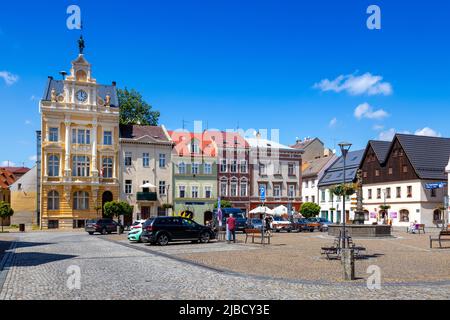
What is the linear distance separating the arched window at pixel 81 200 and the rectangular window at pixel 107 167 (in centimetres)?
325

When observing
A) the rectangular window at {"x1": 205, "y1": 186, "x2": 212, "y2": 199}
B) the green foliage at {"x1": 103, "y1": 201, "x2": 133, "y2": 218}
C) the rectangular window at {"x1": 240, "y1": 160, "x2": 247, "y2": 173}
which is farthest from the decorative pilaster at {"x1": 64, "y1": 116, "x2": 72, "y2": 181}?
the rectangular window at {"x1": 240, "y1": 160, "x2": 247, "y2": 173}

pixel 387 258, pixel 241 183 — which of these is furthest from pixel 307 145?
pixel 387 258

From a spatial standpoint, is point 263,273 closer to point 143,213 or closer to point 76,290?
point 76,290

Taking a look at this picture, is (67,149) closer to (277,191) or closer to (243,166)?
(243,166)

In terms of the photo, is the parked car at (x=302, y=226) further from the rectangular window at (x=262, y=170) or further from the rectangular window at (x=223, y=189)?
the rectangular window at (x=262, y=170)

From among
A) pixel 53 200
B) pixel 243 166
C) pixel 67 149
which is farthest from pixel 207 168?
pixel 53 200

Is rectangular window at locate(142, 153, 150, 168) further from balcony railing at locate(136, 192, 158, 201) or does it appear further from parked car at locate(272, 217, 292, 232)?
parked car at locate(272, 217, 292, 232)

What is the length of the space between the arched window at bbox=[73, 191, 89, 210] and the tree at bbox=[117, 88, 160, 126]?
55.1 feet

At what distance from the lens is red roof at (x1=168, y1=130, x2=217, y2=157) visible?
68.9m

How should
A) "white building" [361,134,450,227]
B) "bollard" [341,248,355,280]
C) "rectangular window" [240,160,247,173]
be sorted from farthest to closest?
"rectangular window" [240,160,247,173]
"white building" [361,134,450,227]
"bollard" [341,248,355,280]

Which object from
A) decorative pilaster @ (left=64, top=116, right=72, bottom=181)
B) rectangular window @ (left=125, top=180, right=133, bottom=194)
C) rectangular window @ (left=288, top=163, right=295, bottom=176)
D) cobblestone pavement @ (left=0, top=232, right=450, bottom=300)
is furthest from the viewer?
rectangular window @ (left=288, top=163, right=295, bottom=176)

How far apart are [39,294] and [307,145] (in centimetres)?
7900

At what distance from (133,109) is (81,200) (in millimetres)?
20126

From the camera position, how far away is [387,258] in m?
20.4
